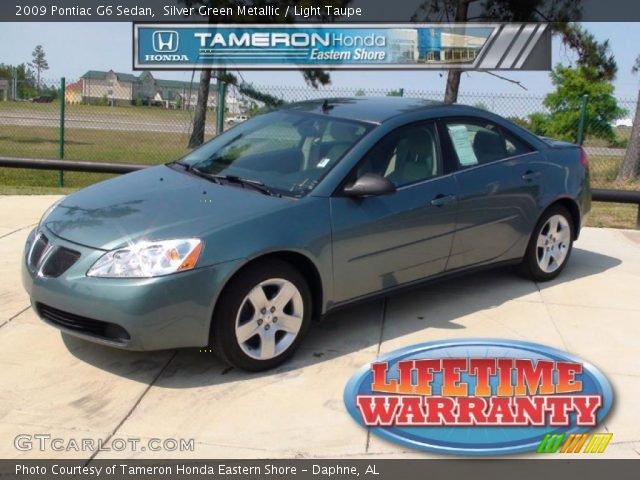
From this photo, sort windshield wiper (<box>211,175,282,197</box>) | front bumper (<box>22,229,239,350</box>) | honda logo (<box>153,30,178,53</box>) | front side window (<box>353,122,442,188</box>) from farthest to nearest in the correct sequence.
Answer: honda logo (<box>153,30,178,53</box>), front side window (<box>353,122,442,188</box>), windshield wiper (<box>211,175,282,197</box>), front bumper (<box>22,229,239,350</box>)

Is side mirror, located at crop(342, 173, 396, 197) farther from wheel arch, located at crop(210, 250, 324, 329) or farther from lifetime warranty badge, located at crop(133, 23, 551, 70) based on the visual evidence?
lifetime warranty badge, located at crop(133, 23, 551, 70)

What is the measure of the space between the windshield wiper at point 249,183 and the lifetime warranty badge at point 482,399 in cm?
123

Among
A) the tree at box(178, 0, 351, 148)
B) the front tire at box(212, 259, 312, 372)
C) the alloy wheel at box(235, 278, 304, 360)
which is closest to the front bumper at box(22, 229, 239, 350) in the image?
the front tire at box(212, 259, 312, 372)

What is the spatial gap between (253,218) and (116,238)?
76 centimetres

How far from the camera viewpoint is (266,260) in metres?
4.07

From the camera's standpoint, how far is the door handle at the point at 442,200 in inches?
194

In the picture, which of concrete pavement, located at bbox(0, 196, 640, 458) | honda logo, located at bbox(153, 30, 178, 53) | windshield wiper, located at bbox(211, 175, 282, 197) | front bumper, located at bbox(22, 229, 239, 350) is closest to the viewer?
concrete pavement, located at bbox(0, 196, 640, 458)

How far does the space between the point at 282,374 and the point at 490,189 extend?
2.20m

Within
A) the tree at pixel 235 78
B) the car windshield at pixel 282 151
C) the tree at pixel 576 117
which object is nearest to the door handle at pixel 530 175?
the car windshield at pixel 282 151

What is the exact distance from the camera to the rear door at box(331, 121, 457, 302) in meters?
4.45

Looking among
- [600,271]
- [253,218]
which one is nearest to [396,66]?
[600,271]

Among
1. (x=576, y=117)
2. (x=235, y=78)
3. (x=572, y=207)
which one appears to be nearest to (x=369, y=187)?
(x=572, y=207)

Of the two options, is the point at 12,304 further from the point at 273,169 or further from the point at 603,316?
the point at 603,316

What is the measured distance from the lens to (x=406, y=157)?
16.2 feet
